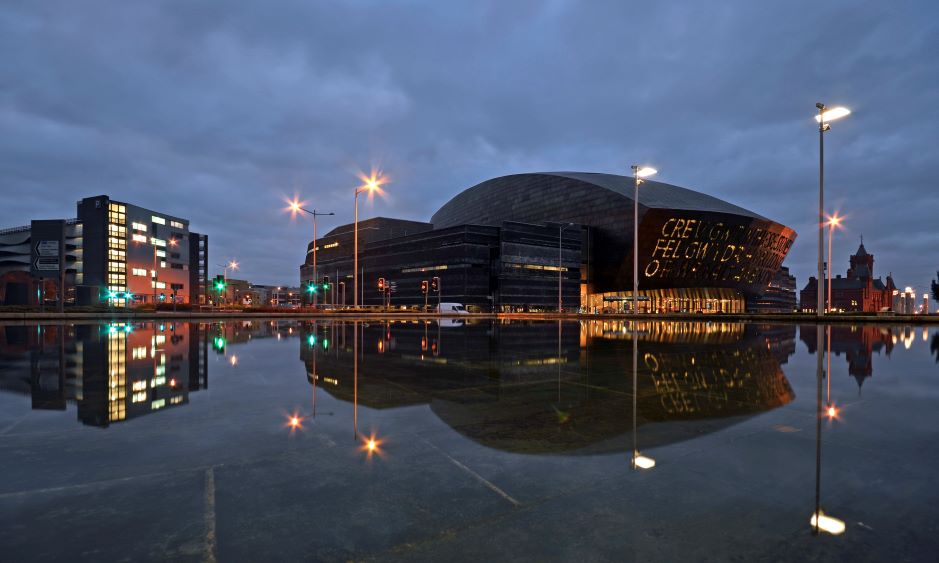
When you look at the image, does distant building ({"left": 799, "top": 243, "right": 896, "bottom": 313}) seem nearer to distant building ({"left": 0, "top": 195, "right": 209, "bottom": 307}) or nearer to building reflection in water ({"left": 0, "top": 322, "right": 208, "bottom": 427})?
building reflection in water ({"left": 0, "top": 322, "right": 208, "bottom": 427})

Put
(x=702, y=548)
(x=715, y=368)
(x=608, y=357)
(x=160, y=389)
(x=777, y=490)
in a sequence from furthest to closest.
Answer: (x=608, y=357) → (x=715, y=368) → (x=160, y=389) → (x=777, y=490) → (x=702, y=548)

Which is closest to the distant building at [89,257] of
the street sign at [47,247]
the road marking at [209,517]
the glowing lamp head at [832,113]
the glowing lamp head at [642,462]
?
the street sign at [47,247]

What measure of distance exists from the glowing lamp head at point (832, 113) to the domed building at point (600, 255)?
67612mm

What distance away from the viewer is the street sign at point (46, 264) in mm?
115125

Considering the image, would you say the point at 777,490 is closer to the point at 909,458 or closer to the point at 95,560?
the point at 909,458

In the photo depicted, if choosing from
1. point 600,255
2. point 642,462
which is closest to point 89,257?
point 600,255

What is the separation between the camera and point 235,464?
13.8ft

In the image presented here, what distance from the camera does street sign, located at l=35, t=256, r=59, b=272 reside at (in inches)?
4532

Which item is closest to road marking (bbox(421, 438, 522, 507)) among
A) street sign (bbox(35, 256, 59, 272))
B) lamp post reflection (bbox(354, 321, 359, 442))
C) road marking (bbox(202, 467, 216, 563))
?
lamp post reflection (bbox(354, 321, 359, 442))

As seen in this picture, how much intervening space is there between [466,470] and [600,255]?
11784 centimetres

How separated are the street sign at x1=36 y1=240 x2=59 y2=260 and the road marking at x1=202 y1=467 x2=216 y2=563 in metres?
147

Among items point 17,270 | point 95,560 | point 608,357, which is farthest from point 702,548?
point 17,270

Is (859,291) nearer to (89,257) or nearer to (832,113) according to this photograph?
(832,113)

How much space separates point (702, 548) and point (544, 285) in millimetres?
114411
